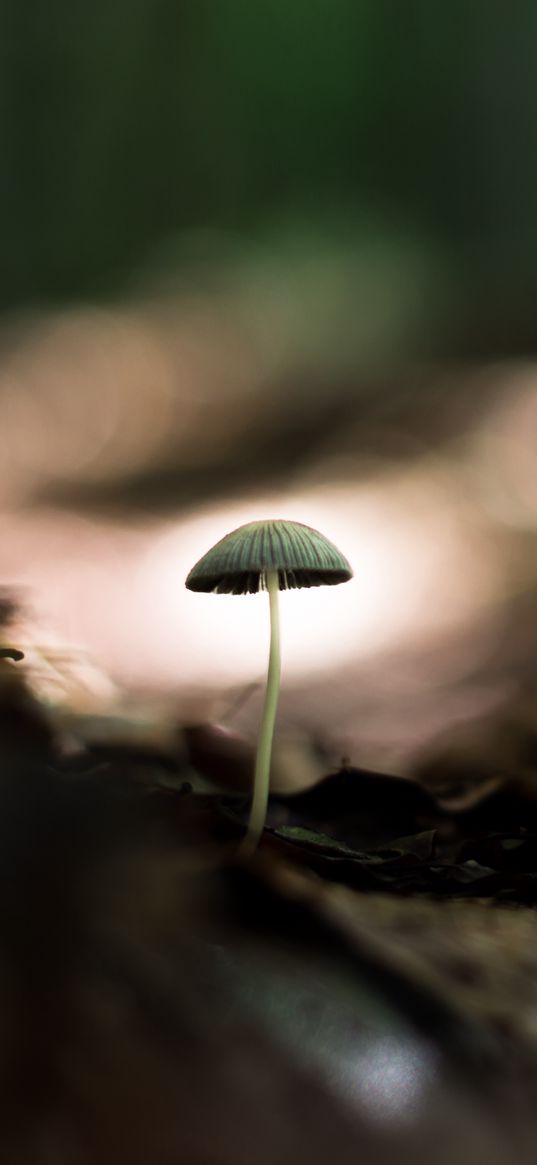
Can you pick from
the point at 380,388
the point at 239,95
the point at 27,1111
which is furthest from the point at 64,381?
the point at 27,1111

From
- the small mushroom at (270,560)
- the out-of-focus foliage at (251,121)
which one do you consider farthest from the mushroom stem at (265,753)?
the out-of-focus foliage at (251,121)

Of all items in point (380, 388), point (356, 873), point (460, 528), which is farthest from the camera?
point (380, 388)

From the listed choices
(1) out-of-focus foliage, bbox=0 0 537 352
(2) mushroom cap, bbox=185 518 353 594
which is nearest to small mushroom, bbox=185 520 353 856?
(2) mushroom cap, bbox=185 518 353 594

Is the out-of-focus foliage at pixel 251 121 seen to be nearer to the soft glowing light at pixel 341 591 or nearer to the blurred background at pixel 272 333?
the blurred background at pixel 272 333

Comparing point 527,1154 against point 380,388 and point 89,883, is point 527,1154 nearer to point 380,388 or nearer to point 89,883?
point 89,883

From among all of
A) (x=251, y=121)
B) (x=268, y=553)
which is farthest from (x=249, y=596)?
(x=251, y=121)

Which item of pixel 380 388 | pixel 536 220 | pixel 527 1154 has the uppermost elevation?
pixel 536 220
